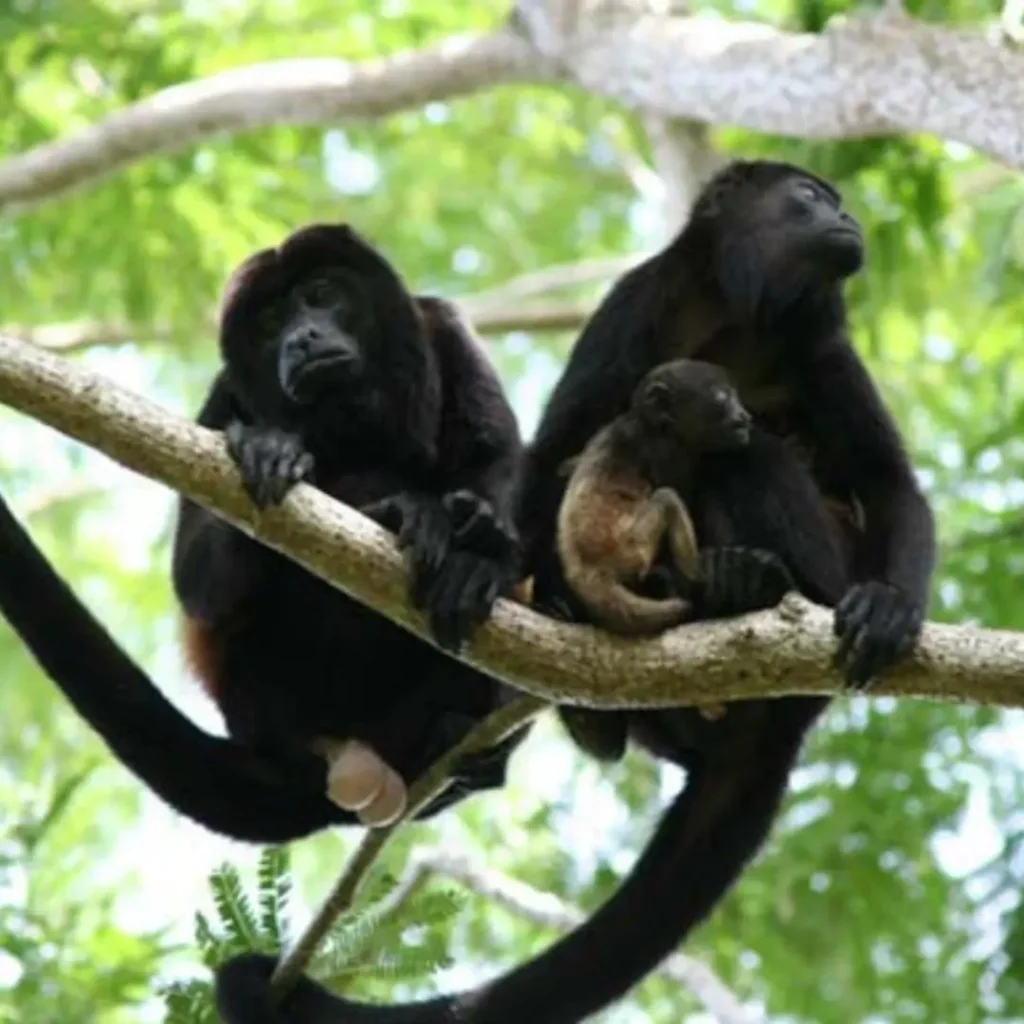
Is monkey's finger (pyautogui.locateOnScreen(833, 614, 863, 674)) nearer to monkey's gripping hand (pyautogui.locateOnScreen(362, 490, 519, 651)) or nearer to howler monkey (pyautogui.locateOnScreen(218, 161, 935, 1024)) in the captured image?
howler monkey (pyautogui.locateOnScreen(218, 161, 935, 1024))

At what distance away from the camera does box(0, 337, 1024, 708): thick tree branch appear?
3477mm

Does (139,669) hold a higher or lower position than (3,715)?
higher

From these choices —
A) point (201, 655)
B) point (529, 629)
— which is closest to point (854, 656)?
point (529, 629)

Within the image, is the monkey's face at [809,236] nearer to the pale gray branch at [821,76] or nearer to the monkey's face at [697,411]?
the monkey's face at [697,411]

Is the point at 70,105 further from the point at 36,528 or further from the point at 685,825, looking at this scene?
the point at 685,825

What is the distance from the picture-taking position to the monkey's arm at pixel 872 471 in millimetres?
4066

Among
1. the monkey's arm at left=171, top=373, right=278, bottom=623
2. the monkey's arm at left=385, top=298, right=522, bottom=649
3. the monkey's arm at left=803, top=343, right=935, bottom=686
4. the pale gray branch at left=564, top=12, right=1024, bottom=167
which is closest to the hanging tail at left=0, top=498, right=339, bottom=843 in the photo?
the monkey's arm at left=171, top=373, right=278, bottom=623

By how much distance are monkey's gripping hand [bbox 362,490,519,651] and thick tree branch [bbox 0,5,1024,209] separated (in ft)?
4.80

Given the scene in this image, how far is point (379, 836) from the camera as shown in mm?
3883

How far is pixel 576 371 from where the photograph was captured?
436cm

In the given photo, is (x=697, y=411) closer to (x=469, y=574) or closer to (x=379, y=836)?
(x=469, y=574)

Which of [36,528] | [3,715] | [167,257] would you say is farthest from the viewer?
[36,528]

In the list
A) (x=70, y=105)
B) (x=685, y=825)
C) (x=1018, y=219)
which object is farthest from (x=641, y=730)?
(x=70, y=105)

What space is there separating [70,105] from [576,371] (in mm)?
4321
